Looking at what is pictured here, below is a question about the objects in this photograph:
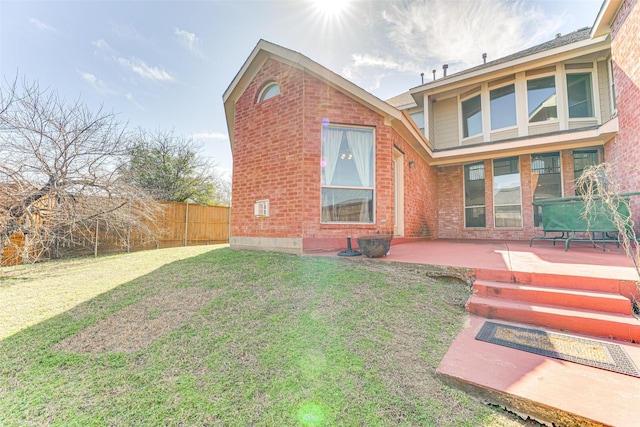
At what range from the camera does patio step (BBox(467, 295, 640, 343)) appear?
98.4 inches

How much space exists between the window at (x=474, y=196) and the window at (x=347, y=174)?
5912 mm

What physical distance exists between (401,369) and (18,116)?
1068 cm

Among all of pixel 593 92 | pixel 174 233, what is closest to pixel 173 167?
pixel 174 233

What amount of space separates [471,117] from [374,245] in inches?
330

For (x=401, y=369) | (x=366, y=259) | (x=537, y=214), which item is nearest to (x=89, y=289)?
(x=366, y=259)

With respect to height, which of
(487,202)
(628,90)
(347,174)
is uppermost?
(628,90)

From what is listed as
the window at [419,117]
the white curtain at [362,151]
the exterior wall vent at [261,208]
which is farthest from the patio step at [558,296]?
the window at [419,117]

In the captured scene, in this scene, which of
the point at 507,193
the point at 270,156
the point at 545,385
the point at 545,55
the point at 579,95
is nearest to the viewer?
the point at 545,385

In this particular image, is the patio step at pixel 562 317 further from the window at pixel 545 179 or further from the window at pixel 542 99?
the window at pixel 542 99

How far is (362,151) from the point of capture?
20.8 feet

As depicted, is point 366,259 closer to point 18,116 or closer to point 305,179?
point 305,179

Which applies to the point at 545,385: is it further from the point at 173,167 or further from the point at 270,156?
the point at 173,167

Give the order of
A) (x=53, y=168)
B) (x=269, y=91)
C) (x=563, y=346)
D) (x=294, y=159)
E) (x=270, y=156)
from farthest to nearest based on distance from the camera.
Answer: (x=53, y=168) → (x=269, y=91) → (x=270, y=156) → (x=294, y=159) → (x=563, y=346)

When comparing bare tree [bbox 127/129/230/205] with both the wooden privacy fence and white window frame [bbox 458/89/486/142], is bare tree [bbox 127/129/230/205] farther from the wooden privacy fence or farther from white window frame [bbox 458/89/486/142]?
white window frame [bbox 458/89/486/142]
